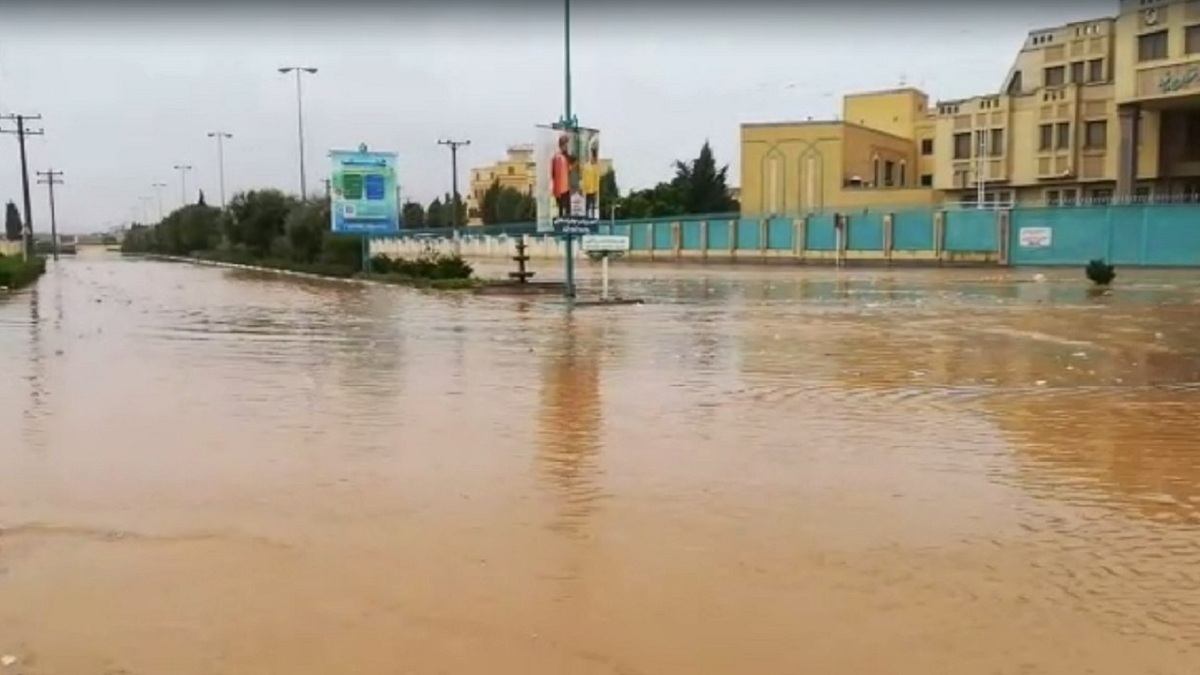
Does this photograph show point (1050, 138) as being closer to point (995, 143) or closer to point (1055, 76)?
point (995, 143)

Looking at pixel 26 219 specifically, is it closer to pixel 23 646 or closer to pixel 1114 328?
pixel 1114 328

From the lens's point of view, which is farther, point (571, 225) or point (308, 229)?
point (308, 229)

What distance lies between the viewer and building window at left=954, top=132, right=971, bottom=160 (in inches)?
2611

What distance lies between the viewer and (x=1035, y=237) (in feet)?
184

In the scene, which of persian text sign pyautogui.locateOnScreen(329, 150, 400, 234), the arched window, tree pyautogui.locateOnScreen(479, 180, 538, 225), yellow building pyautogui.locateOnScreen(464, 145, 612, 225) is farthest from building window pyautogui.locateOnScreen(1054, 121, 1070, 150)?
yellow building pyautogui.locateOnScreen(464, 145, 612, 225)

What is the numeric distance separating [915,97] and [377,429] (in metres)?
81.0

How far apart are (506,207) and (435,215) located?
27.9m

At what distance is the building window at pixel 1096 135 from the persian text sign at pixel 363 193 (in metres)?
38.4

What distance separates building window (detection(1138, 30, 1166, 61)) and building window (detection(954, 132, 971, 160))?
37.7 feet

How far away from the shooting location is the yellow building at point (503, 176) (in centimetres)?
13475

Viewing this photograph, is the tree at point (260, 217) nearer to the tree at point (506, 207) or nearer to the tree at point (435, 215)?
the tree at point (506, 207)

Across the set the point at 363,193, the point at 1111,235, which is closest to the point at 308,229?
the point at 363,193

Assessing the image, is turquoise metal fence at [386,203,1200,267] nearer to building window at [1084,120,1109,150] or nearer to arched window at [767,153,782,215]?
arched window at [767,153,782,215]

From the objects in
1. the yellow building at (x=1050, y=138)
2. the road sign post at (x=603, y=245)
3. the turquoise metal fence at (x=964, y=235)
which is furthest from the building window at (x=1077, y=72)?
the road sign post at (x=603, y=245)
